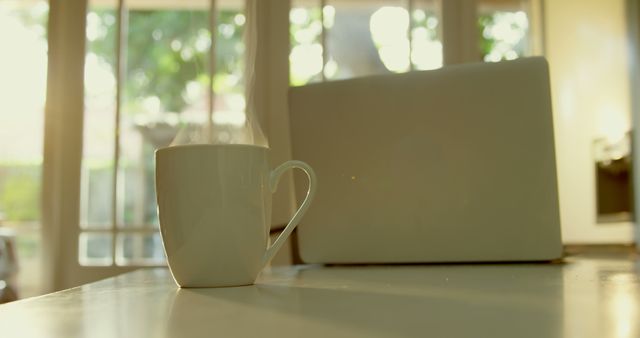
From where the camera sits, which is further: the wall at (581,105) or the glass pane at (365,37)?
the wall at (581,105)

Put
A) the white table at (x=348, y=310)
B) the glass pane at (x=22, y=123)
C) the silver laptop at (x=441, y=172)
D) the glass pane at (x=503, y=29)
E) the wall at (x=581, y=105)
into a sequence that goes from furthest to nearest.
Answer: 1. the wall at (x=581, y=105)
2. the glass pane at (x=22, y=123)
3. the glass pane at (x=503, y=29)
4. the silver laptop at (x=441, y=172)
5. the white table at (x=348, y=310)

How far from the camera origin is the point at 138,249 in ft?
6.86

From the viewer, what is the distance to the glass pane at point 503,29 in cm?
222

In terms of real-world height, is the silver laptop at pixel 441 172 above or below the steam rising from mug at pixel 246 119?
below

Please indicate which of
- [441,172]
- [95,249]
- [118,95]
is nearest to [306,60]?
[118,95]

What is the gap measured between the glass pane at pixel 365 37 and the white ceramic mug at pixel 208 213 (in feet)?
5.32

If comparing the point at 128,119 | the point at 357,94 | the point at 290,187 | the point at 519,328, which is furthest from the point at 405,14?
the point at 519,328

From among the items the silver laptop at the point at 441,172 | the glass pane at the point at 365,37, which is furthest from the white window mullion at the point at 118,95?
the silver laptop at the point at 441,172

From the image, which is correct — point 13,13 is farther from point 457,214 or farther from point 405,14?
point 457,214

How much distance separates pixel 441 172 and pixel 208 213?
15.0 inches

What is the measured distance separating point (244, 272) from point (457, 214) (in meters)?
0.36

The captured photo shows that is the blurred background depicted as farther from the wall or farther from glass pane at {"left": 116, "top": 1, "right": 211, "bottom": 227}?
the wall

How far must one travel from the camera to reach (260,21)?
81.6 inches

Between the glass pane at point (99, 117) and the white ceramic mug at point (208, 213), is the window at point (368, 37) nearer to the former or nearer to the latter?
the glass pane at point (99, 117)
